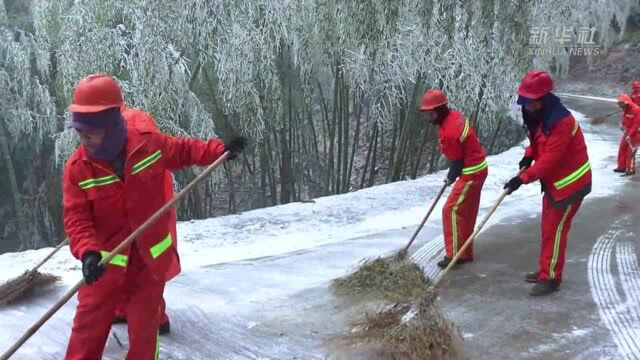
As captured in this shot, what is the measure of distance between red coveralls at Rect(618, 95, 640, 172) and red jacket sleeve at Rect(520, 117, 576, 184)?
5204 mm

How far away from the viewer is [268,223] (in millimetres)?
5629

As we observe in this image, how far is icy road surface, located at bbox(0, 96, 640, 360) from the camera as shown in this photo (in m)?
3.14

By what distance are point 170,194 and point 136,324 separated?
1.96 feet

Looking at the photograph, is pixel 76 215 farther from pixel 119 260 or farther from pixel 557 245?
pixel 557 245

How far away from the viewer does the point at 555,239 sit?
395 cm

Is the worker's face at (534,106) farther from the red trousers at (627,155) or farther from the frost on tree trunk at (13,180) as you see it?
the frost on tree trunk at (13,180)

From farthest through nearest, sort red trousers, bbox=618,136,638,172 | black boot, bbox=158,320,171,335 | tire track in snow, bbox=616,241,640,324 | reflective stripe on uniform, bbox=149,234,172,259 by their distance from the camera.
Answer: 1. red trousers, bbox=618,136,638,172
2. tire track in snow, bbox=616,241,640,324
3. black boot, bbox=158,320,171,335
4. reflective stripe on uniform, bbox=149,234,172,259

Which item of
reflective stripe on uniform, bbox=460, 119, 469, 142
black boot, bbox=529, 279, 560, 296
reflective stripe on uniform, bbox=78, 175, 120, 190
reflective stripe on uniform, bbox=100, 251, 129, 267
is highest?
reflective stripe on uniform, bbox=78, 175, 120, 190

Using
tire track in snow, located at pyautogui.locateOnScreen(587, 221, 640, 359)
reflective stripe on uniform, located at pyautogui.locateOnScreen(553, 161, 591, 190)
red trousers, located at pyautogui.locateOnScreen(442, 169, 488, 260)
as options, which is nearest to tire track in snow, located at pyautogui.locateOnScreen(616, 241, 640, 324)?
tire track in snow, located at pyautogui.locateOnScreen(587, 221, 640, 359)

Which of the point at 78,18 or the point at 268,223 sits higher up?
the point at 78,18

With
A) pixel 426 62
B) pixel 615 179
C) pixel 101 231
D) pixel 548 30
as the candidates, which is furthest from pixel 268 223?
pixel 548 30

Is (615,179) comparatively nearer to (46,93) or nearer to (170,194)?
(170,194)

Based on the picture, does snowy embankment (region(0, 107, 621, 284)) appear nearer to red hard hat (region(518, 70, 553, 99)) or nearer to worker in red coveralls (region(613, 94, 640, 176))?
worker in red coveralls (region(613, 94, 640, 176))

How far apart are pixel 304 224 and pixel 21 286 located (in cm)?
274
